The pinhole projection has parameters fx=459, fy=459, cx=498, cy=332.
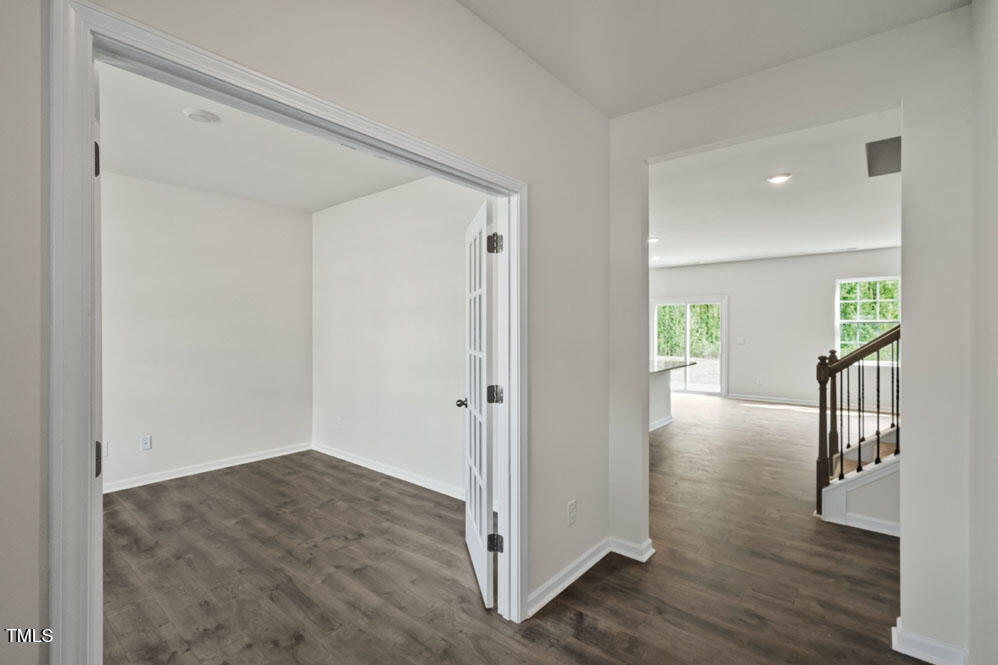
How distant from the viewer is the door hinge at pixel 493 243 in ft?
7.19

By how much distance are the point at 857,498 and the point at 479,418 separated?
110 inches

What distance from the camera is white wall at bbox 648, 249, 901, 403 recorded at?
7969 millimetres

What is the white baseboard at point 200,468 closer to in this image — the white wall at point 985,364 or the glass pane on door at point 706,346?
the white wall at point 985,364

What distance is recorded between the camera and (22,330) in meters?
0.91

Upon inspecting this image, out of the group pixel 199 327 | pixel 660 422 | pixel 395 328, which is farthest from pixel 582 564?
pixel 660 422

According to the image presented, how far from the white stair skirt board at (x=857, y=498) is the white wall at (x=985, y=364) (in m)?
1.50

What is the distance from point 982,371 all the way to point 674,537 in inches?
76.3

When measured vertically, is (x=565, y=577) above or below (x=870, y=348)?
below

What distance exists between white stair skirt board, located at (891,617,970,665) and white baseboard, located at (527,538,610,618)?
1.33 m

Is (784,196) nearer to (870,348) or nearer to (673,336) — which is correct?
(870,348)

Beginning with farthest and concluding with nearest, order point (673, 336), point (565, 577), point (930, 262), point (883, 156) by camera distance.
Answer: point (673, 336)
point (883, 156)
point (565, 577)
point (930, 262)

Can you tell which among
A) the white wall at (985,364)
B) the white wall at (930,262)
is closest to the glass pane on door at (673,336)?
the white wall at (930,262)

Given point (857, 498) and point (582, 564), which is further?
point (857, 498)

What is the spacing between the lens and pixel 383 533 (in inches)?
122
